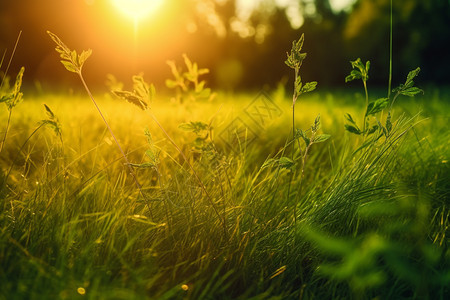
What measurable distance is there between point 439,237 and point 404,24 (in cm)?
1980

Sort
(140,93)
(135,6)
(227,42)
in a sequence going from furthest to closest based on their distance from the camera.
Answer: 1. (227,42)
2. (135,6)
3. (140,93)

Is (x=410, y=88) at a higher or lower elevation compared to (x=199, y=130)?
higher

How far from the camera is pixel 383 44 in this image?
754 inches

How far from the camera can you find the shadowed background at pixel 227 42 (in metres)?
14.5

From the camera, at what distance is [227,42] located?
19.3 metres

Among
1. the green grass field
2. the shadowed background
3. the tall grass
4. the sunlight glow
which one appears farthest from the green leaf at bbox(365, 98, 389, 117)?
the shadowed background

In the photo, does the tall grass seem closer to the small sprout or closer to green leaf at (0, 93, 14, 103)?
the small sprout

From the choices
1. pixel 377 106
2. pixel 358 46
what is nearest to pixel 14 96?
pixel 377 106

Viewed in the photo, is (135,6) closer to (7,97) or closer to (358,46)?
(7,97)

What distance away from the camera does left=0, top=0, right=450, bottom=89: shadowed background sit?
14500 millimetres

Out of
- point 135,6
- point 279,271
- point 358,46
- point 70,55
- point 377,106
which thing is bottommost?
point 358,46

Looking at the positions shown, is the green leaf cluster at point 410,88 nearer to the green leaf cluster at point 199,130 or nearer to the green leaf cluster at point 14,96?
the green leaf cluster at point 199,130

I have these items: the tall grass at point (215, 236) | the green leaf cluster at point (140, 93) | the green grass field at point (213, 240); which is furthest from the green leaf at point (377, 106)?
the green leaf cluster at point (140, 93)

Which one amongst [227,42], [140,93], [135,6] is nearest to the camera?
[140,93]
